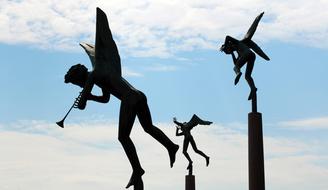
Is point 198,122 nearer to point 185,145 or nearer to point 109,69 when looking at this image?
point 185,145

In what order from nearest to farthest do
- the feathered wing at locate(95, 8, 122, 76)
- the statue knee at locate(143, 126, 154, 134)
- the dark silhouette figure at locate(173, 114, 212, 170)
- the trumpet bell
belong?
1. the trumpet bell
2. the statue knee at locate(143, 126, 154, 134)
3. the feathered wing at locate(95, 8, 122, 76)
4. the dark silhouette figure at locate(173, 114, 212, 170)

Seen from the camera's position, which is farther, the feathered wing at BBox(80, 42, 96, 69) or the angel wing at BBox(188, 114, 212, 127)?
the angel wing at BBox(188, 114, 212, 127)

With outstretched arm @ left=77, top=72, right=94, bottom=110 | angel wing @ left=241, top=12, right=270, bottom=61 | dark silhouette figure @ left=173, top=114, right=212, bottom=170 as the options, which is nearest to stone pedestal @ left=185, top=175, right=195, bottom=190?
dark silhouette figure @ left=173, top=114, right=212, bottom=170

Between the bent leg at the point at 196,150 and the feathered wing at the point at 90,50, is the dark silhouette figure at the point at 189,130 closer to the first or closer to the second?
the bent leg at the point at 196,150

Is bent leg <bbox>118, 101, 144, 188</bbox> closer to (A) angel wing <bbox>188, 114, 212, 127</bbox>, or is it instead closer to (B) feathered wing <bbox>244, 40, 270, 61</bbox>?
(B) feathered wing <bbox>244, 40, 270, 61</bbox>

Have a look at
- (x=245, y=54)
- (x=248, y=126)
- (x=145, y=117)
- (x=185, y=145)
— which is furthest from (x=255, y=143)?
(x=185, y=145)

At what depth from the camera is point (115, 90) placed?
10742 mm

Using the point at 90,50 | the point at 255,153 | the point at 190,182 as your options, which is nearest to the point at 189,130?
the point at 190,182

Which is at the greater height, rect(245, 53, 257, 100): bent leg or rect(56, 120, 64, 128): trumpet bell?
rect(245, 53, 257, 100): bent leg

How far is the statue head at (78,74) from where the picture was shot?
10875 mm

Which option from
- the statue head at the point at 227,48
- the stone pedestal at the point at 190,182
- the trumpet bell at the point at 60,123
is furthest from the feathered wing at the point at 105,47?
the stone pedestal at the point at 190,182

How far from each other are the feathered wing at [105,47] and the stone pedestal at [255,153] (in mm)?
4455

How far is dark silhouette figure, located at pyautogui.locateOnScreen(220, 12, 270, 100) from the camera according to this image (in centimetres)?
1600

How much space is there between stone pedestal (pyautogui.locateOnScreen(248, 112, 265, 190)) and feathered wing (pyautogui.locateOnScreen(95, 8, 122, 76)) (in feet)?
14.6
